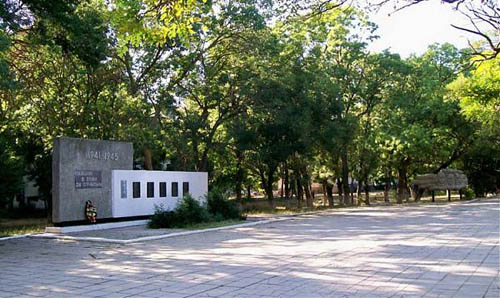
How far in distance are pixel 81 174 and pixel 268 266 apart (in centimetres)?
1010

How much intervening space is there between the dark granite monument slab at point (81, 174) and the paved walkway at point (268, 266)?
1966 mm

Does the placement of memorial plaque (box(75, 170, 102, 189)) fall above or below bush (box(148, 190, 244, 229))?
above

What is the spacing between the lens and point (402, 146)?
95.7 ft

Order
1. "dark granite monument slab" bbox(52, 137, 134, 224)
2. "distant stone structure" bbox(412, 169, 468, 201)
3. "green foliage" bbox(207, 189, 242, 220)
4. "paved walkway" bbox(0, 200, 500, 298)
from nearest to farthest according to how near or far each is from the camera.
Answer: "paved walkway" bbox(0, 200, 500, 298) → "dark granite monument slab" bbox(52, 137, 134, 224) → "green foliage" bbox(207, 189, 242, 220) → "distant stone structure" bbox(412, 169, 468, 201)

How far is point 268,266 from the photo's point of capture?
29.0 feet

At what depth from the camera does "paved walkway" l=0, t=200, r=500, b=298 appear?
691cm

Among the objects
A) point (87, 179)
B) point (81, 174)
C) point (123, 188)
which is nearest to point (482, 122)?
point (123, 188)

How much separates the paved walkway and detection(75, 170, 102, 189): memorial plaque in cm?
280

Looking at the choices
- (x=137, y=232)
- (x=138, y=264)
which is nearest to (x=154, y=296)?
(x=138, y=264)

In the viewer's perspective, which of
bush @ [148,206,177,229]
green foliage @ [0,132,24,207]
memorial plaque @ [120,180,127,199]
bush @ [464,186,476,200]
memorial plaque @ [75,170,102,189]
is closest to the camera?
memorial plaque @ [75,170,102,189]

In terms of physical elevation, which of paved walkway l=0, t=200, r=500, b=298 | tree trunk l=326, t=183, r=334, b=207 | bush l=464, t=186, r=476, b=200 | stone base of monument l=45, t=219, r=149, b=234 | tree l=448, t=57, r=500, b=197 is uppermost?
tree l=448, t=57, r=500, b=197

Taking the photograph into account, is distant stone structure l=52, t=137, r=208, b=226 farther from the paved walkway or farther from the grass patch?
the paved walkway

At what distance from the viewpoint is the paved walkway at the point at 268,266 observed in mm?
6910

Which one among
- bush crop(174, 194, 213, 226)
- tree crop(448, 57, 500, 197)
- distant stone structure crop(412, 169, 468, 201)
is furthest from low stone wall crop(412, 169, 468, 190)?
bush crop(174, 194, 213, 226)
